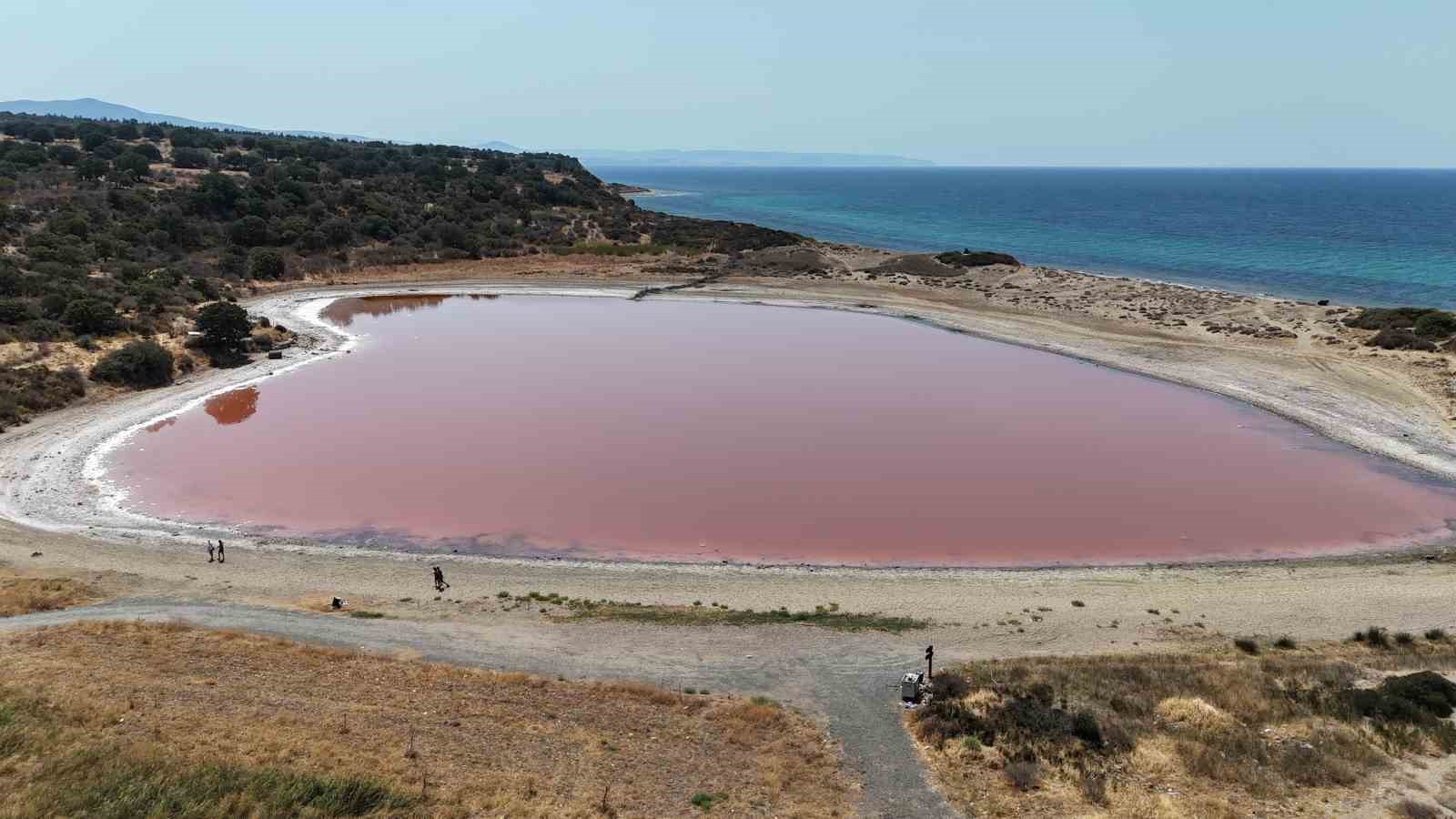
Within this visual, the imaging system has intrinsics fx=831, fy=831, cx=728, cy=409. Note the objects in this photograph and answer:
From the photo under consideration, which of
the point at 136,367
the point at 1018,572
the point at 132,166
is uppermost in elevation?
the point at 132,166

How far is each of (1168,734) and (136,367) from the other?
4539cm

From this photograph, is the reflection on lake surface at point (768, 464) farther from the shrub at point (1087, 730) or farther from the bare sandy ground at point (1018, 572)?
the shrub at point (1087, 730)

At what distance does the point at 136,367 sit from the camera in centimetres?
4044

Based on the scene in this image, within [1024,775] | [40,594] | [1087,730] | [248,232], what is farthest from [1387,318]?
[248,232]

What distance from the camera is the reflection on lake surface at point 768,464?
26438 mm

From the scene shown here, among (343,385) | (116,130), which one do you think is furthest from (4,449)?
(116,130)

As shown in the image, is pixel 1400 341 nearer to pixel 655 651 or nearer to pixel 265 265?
pixel 655 651

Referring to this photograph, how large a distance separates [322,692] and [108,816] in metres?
5.22

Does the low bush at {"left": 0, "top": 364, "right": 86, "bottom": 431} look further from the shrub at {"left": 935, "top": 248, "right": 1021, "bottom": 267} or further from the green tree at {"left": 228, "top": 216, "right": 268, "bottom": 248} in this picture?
the shrub at {"left": 935, "top": 248, "right": 1021, "bottom": 267}

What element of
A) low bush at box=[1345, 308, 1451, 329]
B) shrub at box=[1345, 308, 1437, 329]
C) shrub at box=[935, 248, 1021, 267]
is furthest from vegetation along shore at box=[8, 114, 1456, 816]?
shrub at box=[935, 248, 1021, 267]

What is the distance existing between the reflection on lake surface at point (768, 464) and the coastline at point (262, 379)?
0.81m

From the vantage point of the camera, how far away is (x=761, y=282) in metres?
74.1

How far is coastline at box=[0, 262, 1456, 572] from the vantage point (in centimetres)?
2494

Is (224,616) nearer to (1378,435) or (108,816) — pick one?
(108,816)
